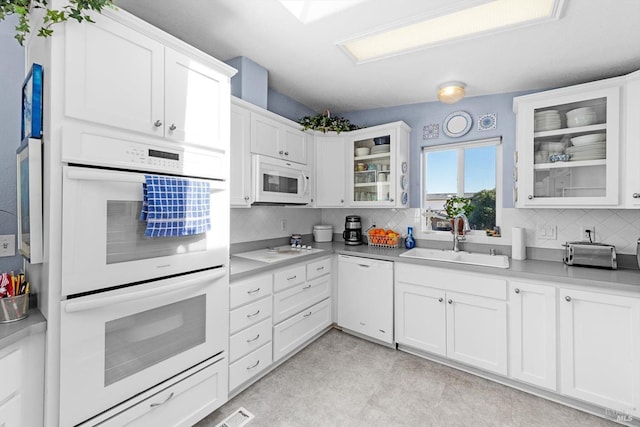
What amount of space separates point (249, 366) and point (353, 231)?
181 cm

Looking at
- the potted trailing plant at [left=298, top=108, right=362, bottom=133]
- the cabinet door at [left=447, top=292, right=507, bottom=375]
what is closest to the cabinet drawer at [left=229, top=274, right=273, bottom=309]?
the cabinet door at [left=447, top=292, right=507, bottom=375]

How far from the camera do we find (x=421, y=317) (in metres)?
2.49

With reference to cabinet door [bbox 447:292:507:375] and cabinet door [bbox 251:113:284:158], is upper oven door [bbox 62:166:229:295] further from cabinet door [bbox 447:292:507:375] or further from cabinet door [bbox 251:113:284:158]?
cabinet door [bbox 447:292:507:375]

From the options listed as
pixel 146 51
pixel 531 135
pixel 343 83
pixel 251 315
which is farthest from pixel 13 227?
pixel 531 135

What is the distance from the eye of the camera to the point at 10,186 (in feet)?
4.87

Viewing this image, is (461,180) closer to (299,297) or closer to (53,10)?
(299,297)

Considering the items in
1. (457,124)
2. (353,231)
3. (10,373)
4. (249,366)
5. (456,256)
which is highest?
(457,124)

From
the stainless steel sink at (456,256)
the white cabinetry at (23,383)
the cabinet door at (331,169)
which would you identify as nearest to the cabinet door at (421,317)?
the stainless steel sink at (456,256)

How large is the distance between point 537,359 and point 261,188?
2.40m

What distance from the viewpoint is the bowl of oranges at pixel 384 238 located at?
312 cm

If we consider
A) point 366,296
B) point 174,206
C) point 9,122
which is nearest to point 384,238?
point 366,296

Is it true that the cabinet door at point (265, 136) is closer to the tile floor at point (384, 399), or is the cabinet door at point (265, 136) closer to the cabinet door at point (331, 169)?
the cabinet door at point (331, 169)

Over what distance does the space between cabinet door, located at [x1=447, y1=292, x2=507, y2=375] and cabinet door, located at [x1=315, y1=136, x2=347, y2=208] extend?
1.51 metres

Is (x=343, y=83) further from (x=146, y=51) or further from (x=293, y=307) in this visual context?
(x=293, y=307)
